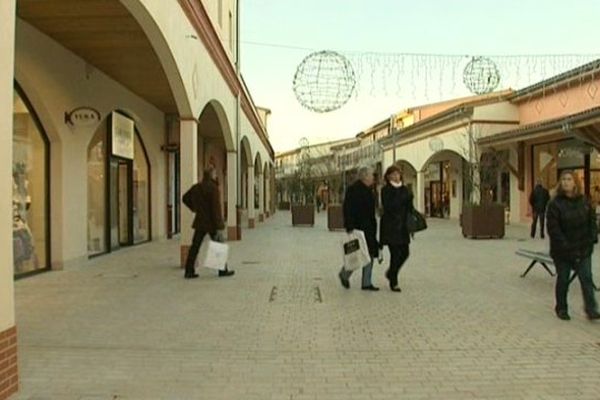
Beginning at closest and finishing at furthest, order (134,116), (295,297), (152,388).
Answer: (152,388), (295,297), (134,116)

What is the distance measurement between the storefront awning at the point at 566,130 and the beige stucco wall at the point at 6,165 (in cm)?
1404

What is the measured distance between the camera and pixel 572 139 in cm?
2388

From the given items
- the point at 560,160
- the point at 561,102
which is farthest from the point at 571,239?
the point at 561,102

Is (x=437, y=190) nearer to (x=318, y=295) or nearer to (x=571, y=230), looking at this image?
(x=318, y=295)

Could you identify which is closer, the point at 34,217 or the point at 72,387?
→ the point at 72,387

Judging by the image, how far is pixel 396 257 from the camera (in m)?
9.53

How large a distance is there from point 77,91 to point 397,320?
25.8ft

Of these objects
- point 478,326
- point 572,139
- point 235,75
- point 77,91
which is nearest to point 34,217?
point 77,91

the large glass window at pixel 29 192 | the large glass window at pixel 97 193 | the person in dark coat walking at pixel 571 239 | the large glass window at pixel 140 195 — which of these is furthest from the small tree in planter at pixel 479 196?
the person in dark coat walking at pixel 571 239

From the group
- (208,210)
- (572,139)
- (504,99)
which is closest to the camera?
(208,210)

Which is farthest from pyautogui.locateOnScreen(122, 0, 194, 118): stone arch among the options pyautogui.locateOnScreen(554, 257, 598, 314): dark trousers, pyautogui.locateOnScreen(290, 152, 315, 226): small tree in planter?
pyautogui.locateOnScreen(290, 152, 315, 226): small tree in planter

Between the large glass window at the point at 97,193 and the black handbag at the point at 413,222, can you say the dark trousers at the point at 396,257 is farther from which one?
the large glass window at the point at 97,193

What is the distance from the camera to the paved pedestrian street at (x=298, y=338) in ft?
16.4

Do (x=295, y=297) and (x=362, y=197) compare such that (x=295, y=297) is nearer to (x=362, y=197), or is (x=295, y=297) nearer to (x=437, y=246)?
(x=362, y=197)
